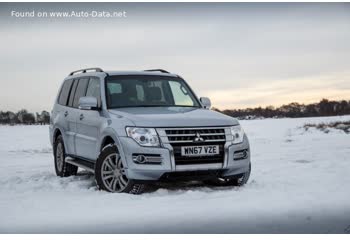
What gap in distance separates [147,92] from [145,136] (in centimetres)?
126

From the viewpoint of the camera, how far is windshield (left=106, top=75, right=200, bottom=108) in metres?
6.93

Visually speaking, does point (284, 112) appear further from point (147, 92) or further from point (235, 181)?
point (147, 92)

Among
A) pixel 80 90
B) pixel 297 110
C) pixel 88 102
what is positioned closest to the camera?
pixel 88 102

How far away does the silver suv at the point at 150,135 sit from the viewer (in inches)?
236

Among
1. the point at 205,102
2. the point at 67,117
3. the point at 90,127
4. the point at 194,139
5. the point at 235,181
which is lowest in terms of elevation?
the point at 235,181

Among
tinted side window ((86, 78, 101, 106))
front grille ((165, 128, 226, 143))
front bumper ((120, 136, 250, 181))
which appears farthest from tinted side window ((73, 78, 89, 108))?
front grille ((165, 128, 226, 143))

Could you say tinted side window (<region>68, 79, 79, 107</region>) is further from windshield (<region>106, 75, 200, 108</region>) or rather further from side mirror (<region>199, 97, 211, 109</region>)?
side mirror (<region>199, 97, 211, 109</region>)

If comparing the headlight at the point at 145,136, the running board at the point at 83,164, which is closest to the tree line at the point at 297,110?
the headlight at the point at 145,136

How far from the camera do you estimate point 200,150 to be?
6078 millimetres

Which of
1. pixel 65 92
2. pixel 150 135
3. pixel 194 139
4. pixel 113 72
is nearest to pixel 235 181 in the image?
pixel 194 139

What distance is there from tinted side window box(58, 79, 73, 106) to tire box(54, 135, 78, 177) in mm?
555

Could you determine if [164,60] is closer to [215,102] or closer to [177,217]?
[215,102]
